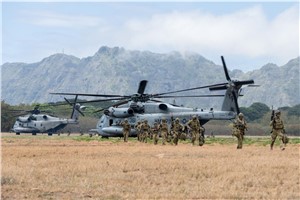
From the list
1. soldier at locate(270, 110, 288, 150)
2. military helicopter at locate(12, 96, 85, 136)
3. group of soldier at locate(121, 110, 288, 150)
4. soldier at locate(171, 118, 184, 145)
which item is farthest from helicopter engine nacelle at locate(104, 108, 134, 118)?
military helicopter at locate(12, 96, 85, 136)

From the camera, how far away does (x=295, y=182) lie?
1381 centimetres

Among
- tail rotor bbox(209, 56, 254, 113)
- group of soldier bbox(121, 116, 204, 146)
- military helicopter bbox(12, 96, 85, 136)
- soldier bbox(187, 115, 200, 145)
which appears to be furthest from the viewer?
military helicopter bbox(12, 96, 85, 136)

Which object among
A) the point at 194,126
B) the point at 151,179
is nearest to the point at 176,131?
the point at 194,126

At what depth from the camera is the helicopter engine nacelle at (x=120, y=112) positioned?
52.2 metres

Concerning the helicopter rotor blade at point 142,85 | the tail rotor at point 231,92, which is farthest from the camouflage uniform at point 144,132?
the tail rotor at point 231,92

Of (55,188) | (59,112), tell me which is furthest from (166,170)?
(59,112)

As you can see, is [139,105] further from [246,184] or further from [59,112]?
[59,112]

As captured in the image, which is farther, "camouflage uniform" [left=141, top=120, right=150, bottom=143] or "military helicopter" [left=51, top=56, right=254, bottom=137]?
"military helicopter" [left=51, top=56, right=254, bottom=137]

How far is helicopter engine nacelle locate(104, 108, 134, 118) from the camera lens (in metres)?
52.2

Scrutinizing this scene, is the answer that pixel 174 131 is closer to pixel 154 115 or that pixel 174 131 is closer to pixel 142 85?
pixel 142 85

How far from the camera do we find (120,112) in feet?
173

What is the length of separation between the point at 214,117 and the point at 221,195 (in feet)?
125

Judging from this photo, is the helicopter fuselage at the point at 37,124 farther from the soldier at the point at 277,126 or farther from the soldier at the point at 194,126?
the soldier at the point at 277,126

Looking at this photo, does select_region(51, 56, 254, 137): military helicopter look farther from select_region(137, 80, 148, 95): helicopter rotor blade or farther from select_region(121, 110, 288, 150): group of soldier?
select_region(121, 110, 288, 150): group of soldier
